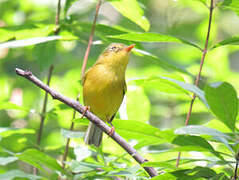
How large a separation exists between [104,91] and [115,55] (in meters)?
0.57

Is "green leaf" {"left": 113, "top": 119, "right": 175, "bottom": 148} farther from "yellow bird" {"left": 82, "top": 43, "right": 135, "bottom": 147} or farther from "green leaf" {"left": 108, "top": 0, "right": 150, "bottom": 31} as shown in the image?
"yellow bird" {"left": 82, "top": 43, "right": 135, "bottom": 147}

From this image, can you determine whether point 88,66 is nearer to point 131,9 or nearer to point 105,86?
point 105,86

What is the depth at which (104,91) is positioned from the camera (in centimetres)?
404

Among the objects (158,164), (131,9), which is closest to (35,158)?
(158,164)

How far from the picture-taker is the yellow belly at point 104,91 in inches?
158

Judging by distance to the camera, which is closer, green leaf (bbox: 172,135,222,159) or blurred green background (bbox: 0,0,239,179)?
green leaf (bbox: 172,135,222,159)

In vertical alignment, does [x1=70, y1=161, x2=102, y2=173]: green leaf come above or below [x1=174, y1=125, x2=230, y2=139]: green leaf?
below

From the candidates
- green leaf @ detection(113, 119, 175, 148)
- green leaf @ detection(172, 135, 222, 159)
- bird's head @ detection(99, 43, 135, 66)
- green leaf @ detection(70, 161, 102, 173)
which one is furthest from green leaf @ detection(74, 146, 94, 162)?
bird's head @ detection(99, 43, 135, 66)

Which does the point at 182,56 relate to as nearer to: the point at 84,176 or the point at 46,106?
the point at 46,106

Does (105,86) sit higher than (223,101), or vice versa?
(223,101)

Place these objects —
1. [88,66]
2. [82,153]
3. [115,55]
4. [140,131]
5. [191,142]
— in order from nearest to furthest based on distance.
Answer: [191,142]
[140,131]
[82,153]
[88,66]
[115,55]

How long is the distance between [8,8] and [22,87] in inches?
47.9

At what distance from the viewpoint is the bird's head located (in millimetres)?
4281

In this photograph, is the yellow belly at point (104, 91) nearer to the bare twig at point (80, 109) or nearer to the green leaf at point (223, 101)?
the bare twig at point (80, 109)
